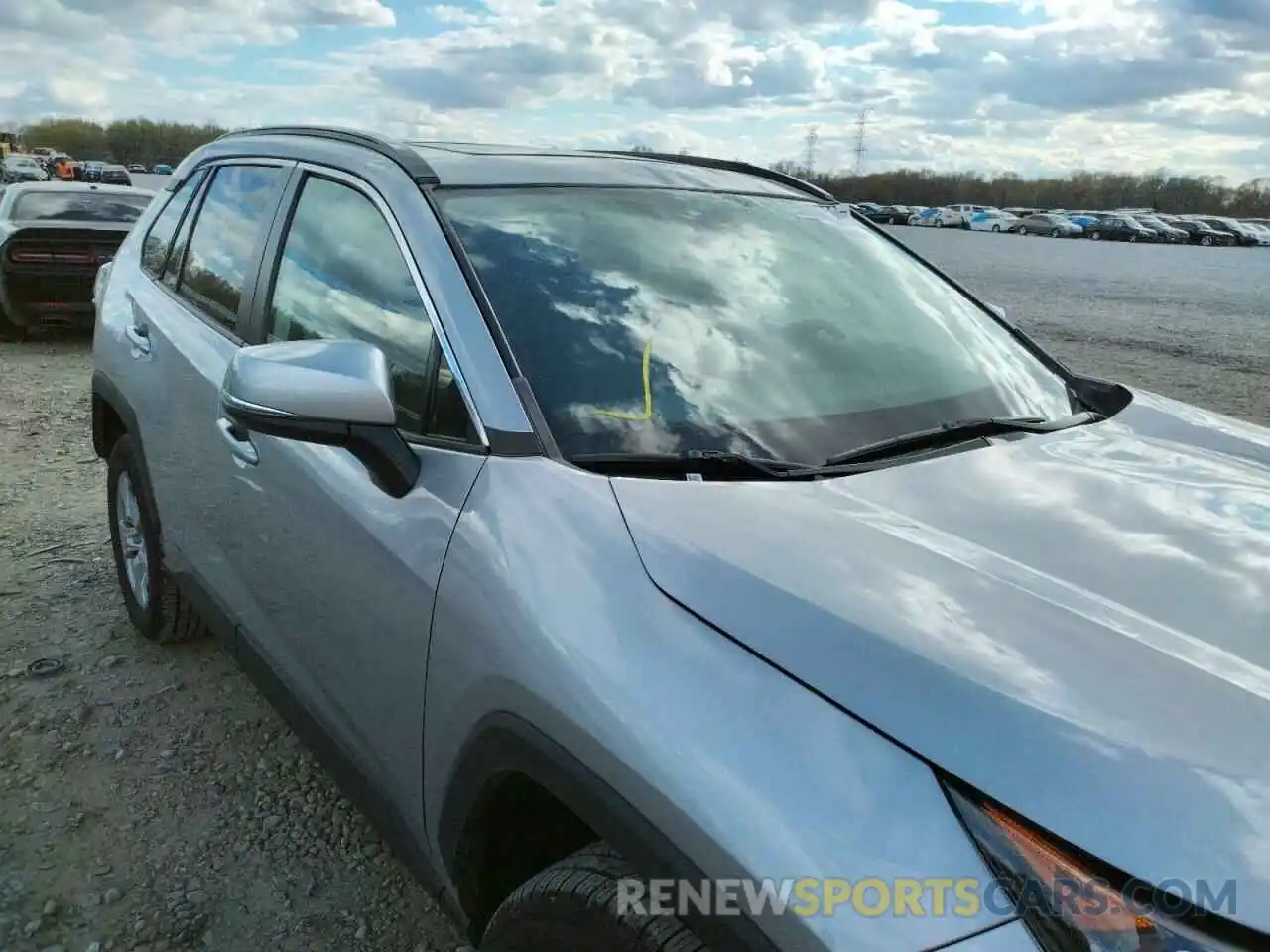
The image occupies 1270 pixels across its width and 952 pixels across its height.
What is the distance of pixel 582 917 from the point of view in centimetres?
145

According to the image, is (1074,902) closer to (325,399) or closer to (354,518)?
(325,399)

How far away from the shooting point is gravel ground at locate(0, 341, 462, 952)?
8.21 ft

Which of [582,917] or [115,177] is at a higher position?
[115,177]

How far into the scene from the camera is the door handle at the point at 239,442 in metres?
2.50

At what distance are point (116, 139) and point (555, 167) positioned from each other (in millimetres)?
117573

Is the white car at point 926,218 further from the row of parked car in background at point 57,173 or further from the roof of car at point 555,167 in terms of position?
the roof of car at point 555,167

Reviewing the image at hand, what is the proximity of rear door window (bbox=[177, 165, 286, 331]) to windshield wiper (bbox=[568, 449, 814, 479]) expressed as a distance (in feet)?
4.81

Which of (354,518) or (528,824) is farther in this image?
(354,518)

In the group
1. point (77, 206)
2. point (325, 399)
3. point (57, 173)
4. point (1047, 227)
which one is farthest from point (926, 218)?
point (325, 399)

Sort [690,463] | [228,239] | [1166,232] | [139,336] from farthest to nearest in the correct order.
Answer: [1166,232]
[139,336]
[228,239]
[690,463]

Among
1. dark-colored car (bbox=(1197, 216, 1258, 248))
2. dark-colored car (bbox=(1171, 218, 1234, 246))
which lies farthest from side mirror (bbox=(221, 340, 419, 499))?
dark-colored car (bbox=(1171, 218, 1234, 246))

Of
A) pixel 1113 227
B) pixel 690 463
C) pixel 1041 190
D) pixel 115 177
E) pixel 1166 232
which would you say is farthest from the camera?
pixel 1041 190

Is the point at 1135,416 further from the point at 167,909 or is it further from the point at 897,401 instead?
the point at 167,909

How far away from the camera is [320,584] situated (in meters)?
2.18
